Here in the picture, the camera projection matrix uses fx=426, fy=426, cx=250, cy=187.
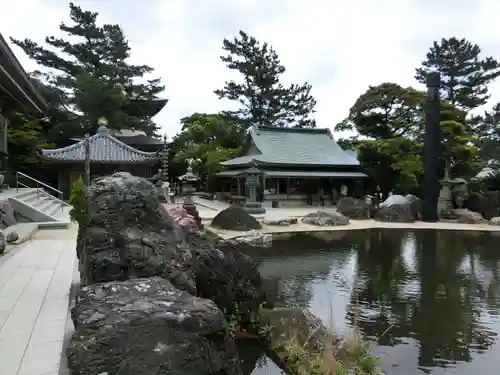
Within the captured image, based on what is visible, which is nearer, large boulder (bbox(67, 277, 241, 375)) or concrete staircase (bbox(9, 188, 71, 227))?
large boulder (bbox(67, 277, 241, 375))

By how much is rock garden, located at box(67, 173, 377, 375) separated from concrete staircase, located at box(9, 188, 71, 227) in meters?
6.96

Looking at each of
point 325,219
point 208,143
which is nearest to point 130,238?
point 325,219

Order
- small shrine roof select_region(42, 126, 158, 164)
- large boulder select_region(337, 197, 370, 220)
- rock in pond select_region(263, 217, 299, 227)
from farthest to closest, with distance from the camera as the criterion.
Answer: small shrine roof select_region(42, 126, 158, 164), large boulder select_region(337, 197, 370, 220), rock in pond select_region(263, 217, 299, 227)

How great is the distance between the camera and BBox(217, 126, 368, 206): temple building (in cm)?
2483

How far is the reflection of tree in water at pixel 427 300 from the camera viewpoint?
203 inches

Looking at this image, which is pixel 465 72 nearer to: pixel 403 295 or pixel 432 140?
pixel 432 140

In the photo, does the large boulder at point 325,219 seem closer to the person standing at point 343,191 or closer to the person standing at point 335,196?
the person standing at point 343,191

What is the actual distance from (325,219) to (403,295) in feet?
30.9

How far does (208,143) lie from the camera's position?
2919 cm

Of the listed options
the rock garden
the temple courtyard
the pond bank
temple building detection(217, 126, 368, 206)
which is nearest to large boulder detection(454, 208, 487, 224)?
the pond bank

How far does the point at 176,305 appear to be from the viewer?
2.75 m

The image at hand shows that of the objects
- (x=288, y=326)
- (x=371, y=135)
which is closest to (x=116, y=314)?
(x=288, y=326)

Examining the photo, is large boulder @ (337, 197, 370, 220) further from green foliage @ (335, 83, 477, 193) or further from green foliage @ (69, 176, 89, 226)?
green foliage @ (69, 176, 89, 226)

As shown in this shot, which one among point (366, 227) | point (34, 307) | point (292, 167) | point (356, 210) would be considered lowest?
point (366, 227)
